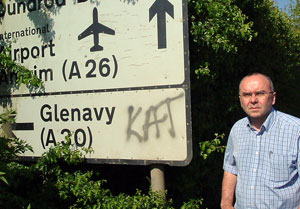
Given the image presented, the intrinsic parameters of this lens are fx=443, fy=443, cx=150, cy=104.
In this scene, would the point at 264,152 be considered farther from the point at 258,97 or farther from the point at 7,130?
the point at 7,130

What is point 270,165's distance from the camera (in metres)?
2.74

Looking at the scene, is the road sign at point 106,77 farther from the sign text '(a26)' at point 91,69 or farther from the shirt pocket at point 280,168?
the shirt pocket at point 280,168

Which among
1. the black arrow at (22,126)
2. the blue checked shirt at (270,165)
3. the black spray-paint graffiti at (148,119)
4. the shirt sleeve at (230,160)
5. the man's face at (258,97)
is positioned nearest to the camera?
the blue checked shirt at (270,165)

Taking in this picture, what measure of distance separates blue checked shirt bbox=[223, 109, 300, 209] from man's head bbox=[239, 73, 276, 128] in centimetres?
5

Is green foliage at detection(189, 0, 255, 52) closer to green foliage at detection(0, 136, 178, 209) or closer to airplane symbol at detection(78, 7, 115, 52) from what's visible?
airplane symbol at detection(78, 7, 115, 52)

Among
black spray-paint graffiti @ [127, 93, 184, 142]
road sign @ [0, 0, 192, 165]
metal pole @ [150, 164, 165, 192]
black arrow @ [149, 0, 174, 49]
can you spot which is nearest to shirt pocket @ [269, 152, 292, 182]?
road sign @ [0, 0, 192, 165]

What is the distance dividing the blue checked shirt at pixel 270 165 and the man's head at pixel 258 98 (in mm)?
53

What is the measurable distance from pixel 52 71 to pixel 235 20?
6.82ft

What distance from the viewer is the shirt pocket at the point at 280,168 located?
2689 millimetres

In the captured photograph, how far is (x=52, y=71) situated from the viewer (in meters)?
4.63

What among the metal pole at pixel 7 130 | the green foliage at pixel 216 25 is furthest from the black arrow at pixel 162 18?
the metal pole at pixel 7 130

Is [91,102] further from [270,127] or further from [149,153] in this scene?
[270,127]

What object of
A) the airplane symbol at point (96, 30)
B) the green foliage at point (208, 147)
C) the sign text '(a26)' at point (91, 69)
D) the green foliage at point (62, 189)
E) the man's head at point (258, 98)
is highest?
the airplane symbol at point (96, 30)

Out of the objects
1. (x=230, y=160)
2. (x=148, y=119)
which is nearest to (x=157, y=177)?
(x=148, y=119)
